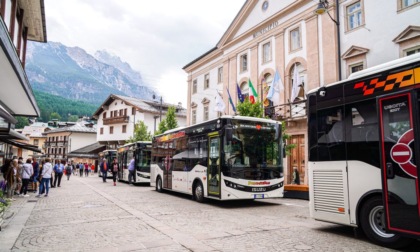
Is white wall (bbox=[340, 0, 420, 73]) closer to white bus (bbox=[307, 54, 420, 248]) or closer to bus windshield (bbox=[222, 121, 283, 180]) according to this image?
bus windshield (bbox=[222, 121, 283, 180])

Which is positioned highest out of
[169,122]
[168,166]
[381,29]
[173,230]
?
[381,29]

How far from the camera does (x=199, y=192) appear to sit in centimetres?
1354

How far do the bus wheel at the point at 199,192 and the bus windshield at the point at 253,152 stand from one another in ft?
6.70

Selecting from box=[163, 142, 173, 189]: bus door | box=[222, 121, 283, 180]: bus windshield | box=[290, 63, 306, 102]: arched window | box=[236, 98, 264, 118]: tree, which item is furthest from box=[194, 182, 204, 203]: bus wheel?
box=[290, 63, 306, 102]: arched window

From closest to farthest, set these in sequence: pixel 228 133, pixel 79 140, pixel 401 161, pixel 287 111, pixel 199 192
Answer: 1. pixel 401 161
2. pixel 228 133
3. pixel 199 192
4. pixel 287 111
5. pixel 79 140

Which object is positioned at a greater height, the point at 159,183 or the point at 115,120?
the point at 115,120

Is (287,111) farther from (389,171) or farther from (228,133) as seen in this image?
(389,171)

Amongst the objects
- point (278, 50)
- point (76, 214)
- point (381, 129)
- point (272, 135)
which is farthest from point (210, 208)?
point (278, 50)

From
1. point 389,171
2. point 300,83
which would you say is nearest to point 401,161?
point 389,171

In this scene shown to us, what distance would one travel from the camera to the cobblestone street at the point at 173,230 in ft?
20.9

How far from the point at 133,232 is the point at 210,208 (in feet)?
14.7

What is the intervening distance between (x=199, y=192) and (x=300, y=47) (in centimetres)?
1323

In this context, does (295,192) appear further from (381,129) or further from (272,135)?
(381,129)

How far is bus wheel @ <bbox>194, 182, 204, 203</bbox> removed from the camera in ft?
43.5
